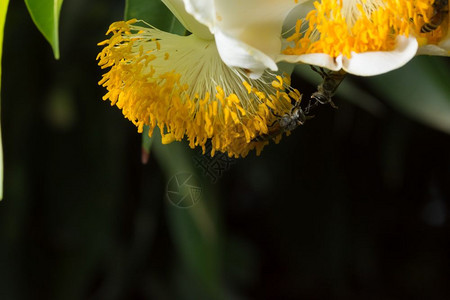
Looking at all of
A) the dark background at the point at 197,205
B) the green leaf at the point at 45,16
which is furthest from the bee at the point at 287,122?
the dark background at the point at 197,205

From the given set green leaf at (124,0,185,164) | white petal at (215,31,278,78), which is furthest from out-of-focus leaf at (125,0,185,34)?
white petal at (215,31,278,78)

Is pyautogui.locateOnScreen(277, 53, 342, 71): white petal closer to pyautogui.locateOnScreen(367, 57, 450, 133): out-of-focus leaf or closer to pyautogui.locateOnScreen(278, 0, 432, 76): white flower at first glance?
pyautogui.locateOnScreen(278, 0, 432, 76): white flower

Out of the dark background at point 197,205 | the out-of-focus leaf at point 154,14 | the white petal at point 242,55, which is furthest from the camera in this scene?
the dark background at point 197,205

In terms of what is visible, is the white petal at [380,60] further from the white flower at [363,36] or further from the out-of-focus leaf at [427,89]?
the out-of-focus leaf at [427,89]

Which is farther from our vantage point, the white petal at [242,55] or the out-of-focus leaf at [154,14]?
the out-of-focus leaf at [154,14]

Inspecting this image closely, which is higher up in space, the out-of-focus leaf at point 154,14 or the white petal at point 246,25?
the white petal at point 246,25

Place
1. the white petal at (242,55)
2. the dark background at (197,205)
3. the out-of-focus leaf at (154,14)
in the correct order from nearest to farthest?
the white petal at (242,55)
the out-of-focus leaf at (154,14)
the dark background at (197,205)

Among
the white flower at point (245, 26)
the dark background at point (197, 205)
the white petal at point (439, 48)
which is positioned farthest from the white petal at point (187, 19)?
the dark background at point (197, 205)

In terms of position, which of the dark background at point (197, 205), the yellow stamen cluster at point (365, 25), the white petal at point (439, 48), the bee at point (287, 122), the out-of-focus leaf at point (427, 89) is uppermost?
the yellow stamen cluster at point (365, 25)
